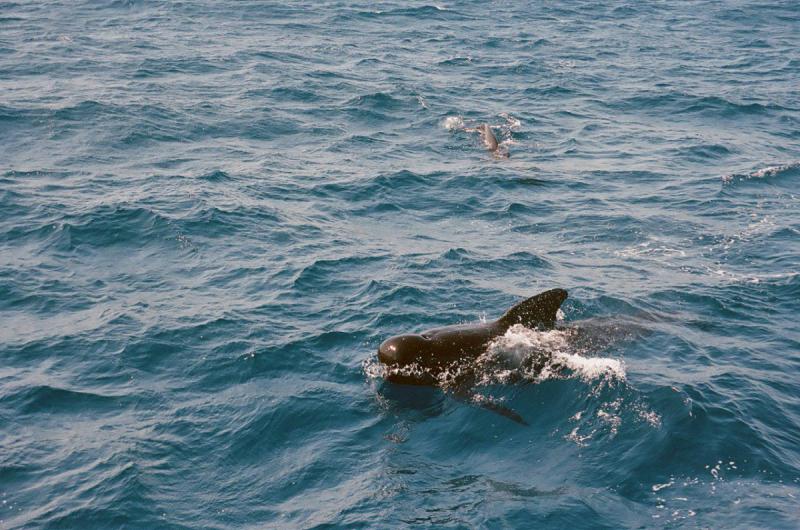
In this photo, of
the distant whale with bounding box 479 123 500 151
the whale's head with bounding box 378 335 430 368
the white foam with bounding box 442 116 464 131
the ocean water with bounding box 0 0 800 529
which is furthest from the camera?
the white foam with bounding box 442 116 464 131

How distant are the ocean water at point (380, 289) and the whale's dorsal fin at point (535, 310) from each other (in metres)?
0.28

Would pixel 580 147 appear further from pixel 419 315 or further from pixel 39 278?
pixel 39 278

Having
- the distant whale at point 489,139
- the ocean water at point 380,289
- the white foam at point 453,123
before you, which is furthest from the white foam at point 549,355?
the white foam at point 453,123

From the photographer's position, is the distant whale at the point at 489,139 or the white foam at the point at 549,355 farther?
the distant whale at the point at 489,139

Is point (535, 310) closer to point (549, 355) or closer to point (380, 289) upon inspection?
point (549, 355)

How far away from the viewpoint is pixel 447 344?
1412 cm

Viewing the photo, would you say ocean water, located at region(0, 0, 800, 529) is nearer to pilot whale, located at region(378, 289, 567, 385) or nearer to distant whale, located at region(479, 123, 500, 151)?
pilot whale, located at region(378, 289, 567, 385)

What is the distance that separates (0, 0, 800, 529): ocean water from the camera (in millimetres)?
11664

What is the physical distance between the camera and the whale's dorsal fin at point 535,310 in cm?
1454

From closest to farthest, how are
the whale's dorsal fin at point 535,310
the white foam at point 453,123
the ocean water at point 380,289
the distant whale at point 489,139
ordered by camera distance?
1. the ocean water at point 380,289
2. the whale's dorsal fin at point 535,310
3. the distant whale at point 489,139
4. the white foam at point 453,123

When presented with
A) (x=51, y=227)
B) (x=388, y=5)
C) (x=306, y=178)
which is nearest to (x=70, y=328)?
(x=51, y=227)

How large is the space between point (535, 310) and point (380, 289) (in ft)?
13.6

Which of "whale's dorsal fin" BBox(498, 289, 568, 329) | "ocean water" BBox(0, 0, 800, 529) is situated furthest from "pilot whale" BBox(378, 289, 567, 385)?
"ocean water" BBox(0, 0, 800, 529)

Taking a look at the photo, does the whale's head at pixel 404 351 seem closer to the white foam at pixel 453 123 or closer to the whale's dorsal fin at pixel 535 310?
the whale's dorsal fin at pixel 535 310
